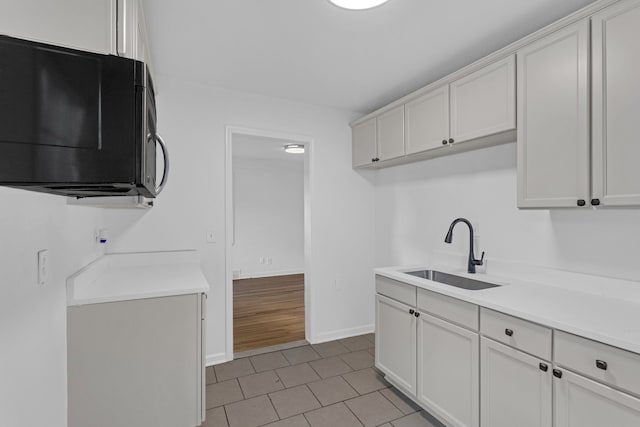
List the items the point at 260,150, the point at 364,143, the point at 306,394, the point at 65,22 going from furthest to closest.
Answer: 1. the point at 260,150
2. the point at 364,143
3. the point at 306,394
4. the point at 65,22

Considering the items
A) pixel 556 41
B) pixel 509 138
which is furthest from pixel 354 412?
pixel 556 41

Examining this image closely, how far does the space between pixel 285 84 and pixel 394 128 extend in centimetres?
102

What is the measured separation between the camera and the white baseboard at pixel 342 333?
320cm

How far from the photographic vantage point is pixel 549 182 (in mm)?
1689

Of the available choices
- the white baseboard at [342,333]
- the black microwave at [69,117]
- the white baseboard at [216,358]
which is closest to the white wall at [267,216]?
the white baseboard at [342,333]

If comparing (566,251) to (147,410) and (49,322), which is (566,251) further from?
(49,322)

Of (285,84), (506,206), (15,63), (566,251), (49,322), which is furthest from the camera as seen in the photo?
(285,84)

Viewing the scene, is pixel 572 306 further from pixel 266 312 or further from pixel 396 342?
pixel 266 312

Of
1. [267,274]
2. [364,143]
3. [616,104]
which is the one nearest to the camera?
[616,104]

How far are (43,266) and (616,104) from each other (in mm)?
2536

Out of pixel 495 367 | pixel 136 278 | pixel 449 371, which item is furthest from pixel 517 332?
pixel 136 278

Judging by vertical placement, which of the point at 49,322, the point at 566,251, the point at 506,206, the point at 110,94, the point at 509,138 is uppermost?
the point at 509,138

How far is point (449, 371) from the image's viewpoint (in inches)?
72.8

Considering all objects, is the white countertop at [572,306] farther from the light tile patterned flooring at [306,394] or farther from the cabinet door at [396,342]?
the light tile patterned flooring at [306,394]
